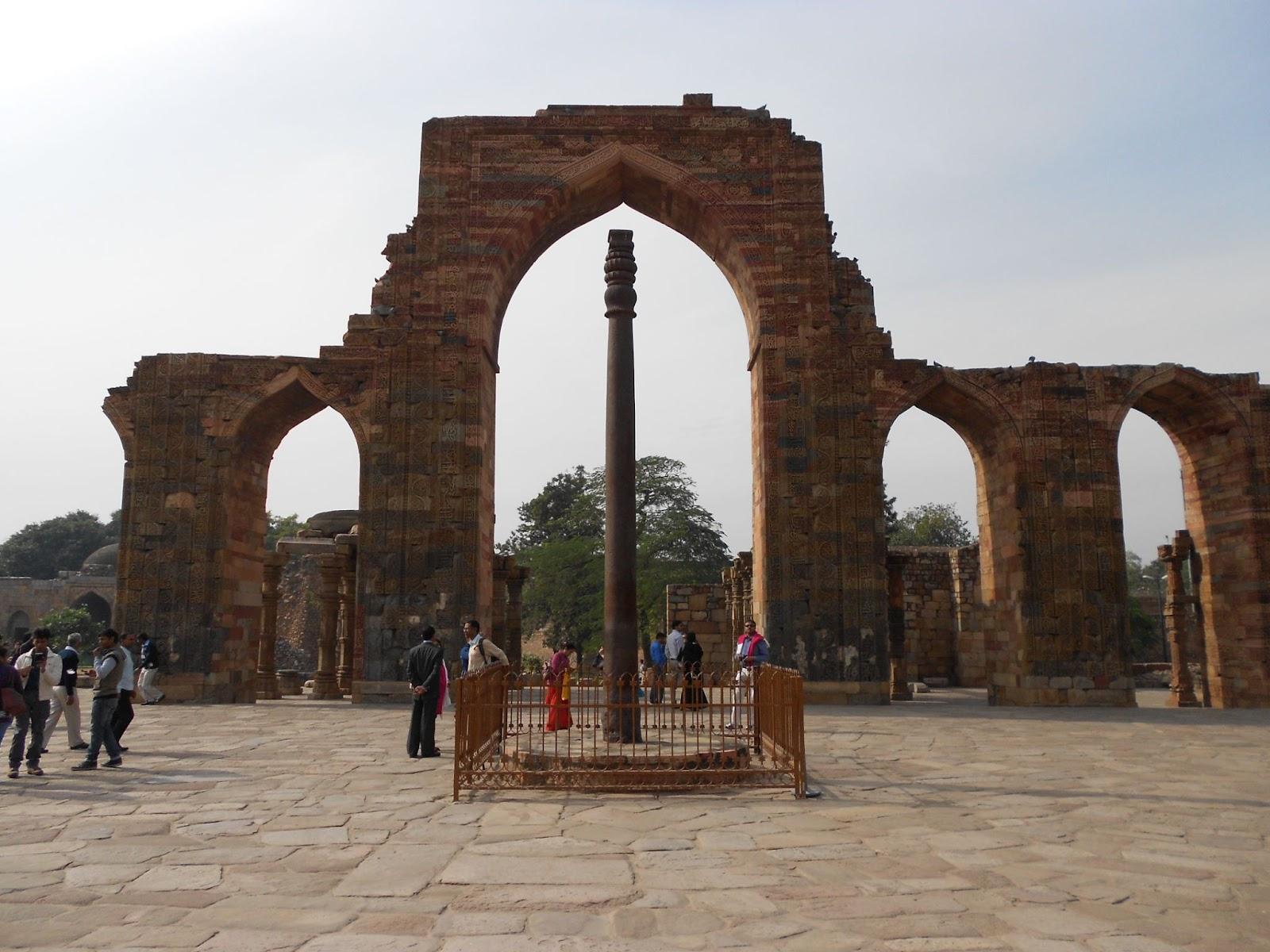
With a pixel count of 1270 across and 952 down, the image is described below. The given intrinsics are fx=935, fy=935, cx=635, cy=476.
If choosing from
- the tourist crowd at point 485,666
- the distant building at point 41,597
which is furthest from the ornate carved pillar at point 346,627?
the distant building at point 41,597

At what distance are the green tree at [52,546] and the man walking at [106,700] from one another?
6018 centimetres

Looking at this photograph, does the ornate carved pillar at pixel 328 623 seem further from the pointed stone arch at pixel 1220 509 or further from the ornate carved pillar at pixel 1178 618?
the ornate carved pillar at pixel 1178 618

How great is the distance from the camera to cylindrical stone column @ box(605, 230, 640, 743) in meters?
7.58

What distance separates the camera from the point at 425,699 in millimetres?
7945

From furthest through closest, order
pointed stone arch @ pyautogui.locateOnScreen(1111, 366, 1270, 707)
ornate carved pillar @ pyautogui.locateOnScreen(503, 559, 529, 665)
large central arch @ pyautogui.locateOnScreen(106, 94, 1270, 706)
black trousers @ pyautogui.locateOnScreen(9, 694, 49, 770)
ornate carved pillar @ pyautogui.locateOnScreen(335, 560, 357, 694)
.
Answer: ornate carved pillar @ pyautogui.locateOnScreen(503, 559, 529, 665)
ornate carved pillar @ pyautogui.locateOnScreen(335, 560, 357, 694)
pointed stone arch @ pyautogui.locateOnScreen(1111, 366, 1270, 707)
large central arch @ pyautogui.locateOnScreen(106, 94, 1270, 706)
black trousers @ pyautogui.locateOnScreen(9, 694, 49, 770)

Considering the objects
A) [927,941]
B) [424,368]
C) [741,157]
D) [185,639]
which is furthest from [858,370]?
[927,941]

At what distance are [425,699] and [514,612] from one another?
1190cm

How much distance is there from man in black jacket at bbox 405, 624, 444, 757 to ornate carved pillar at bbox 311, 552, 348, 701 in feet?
29.6

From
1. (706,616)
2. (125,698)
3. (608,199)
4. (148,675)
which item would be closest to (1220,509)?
(706,616)

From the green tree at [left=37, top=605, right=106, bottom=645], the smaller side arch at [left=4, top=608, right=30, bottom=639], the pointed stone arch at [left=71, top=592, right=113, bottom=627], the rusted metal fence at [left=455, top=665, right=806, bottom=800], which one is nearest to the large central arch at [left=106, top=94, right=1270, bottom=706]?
the rusted metal fence at [left=455, top=665, right=806, bottom=800]

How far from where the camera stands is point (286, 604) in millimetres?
29828

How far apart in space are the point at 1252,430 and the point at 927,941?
1543 cm

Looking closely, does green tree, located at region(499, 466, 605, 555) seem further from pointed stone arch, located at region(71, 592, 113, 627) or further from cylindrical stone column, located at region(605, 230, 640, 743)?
cylindrical stone column, located at region(605, 230, 640, 743)

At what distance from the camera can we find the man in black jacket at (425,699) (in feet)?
26.0
